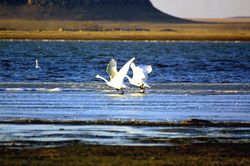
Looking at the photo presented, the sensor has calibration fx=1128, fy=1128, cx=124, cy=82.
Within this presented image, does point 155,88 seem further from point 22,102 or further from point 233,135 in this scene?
point 233,135

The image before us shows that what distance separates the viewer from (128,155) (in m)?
17.6

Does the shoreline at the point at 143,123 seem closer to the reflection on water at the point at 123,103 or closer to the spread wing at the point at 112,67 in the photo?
the reflection on water at the point at 123,103

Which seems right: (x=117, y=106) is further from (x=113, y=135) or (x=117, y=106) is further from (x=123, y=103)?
(x=113, y=135)

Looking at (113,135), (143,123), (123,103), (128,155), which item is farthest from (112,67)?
(128,155)

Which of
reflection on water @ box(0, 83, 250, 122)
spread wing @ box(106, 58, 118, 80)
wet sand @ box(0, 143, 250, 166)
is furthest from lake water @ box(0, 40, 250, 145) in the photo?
wet sand @ box(0, 143, 250, 166)

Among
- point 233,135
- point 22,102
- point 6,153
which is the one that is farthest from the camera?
point 22,102

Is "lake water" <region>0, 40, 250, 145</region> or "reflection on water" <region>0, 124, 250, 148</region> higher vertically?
"reflection on water" <region>0, 124, 250, 148</region>

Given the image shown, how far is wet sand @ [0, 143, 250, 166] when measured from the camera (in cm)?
1681

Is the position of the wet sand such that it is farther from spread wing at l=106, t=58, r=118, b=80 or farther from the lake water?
spread wing at l=106, t=58, r=118, b=80

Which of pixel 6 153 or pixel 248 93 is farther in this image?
pixel 248 93

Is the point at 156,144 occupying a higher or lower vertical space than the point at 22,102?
higher

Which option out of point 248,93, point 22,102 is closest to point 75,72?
point 248,93

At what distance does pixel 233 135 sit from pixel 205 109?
7.24 m

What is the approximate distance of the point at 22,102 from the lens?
99.5 feet
